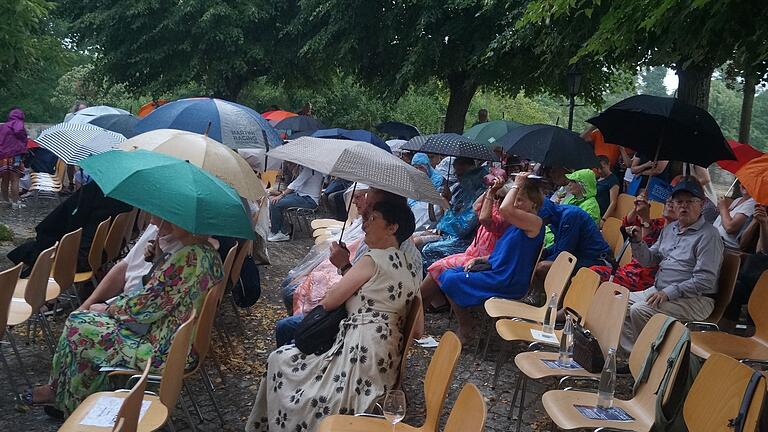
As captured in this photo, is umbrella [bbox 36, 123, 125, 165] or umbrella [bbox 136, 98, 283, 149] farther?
umbrella [bbox 136, 98, 283, 149]

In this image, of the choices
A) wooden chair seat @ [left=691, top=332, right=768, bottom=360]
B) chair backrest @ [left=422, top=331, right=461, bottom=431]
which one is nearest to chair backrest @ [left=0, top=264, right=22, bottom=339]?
chair backrest @ [left=422, top=331, right=461, bottom=431]

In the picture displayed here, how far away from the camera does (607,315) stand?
4.54 metres

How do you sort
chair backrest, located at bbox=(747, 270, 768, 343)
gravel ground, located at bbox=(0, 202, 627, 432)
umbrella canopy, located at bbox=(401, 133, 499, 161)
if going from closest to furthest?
gravel ground, located at bbox=(0, 202, 627, 432) < chair backrest, located at bbox=(747, 270, 768, 343) < umbrella canopy, located at bbox=(401, 133, 499, 161)

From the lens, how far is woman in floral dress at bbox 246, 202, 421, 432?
157 inches

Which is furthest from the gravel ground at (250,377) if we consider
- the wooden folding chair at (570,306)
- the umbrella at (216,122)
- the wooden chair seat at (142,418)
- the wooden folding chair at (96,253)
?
the umbrella at (216,122)

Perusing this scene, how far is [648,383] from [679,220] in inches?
82.7

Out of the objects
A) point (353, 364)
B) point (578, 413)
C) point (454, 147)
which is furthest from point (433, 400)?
point (454, 147)

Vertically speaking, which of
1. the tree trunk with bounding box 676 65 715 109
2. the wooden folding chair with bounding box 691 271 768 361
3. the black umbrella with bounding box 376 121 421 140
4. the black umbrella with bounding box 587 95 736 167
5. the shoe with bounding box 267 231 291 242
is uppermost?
the tree trunk with bounding box 676 65 715 109

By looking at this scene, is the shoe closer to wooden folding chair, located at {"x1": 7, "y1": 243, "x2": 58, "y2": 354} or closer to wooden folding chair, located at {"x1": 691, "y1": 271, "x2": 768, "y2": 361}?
wooden folding chair, located at {"x1": 7, "y1": 243, "x2": 58, "y2": 354}

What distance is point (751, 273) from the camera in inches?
236

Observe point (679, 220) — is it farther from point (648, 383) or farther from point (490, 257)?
point (648, 383)

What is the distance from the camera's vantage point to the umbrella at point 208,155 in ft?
17.7

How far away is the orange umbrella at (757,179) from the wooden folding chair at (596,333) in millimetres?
1518

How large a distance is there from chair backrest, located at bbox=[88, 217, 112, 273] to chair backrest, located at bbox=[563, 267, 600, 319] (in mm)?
3797
